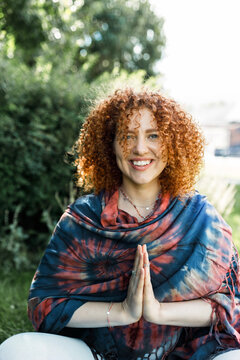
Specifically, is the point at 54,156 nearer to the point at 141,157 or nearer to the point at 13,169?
the point at 13,169

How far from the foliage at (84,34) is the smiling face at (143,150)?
13.7 feet

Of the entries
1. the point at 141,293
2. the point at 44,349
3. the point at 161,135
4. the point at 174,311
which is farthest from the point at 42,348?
the point at 161,135

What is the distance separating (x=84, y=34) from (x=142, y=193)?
9229 mm

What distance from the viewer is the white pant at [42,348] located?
151 cm

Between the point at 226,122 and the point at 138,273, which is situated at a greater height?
the point at 226,122

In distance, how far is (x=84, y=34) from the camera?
10.1 m

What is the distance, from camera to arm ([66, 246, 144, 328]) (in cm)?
156

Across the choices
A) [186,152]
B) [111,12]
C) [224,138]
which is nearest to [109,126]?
[186,152]

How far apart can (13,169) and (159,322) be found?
122 inches

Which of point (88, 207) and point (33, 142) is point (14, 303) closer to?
point (33, 142)

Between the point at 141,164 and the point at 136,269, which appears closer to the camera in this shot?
the point at 136,269

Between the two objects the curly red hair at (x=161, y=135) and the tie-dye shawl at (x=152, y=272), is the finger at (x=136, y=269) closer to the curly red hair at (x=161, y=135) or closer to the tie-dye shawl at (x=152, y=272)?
the tie-dye shawl at (x=152, y=272)

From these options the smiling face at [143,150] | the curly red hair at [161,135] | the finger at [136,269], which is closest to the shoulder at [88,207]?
the curly red hair at [161,135]

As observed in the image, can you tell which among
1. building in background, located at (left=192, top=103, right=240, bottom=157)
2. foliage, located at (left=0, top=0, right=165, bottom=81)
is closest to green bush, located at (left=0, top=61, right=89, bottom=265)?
foliage, located at (left=0, top=0, right=165, bottom=81)
